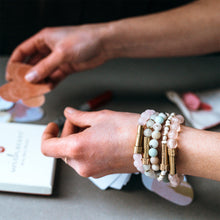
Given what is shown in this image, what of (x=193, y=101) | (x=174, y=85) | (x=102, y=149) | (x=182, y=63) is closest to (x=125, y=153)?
(x=102, y=149)

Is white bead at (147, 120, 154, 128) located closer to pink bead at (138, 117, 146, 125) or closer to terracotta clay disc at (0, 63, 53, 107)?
pink bead at (138, 117, 146, 125)

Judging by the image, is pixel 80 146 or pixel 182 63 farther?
pixel 182 63

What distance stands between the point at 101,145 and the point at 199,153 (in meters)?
0.19

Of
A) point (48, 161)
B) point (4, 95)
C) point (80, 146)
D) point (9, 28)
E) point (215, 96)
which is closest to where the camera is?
point (80, 146)

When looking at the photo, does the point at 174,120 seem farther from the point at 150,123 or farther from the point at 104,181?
the point at 104,181

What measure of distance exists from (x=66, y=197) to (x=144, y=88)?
0.50m

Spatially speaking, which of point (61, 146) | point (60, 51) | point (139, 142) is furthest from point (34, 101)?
point (139, 142)

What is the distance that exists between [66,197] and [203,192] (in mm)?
317

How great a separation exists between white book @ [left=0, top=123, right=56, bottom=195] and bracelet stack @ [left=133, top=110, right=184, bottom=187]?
22cm

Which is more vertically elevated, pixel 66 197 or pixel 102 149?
pixel 102 149

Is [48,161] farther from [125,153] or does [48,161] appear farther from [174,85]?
[174,85]

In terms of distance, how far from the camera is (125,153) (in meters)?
0.59

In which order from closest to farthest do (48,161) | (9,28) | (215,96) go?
(48,161), (215,96), (9,28)

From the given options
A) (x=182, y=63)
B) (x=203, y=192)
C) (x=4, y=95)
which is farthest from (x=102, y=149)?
(x=182, y=63)
